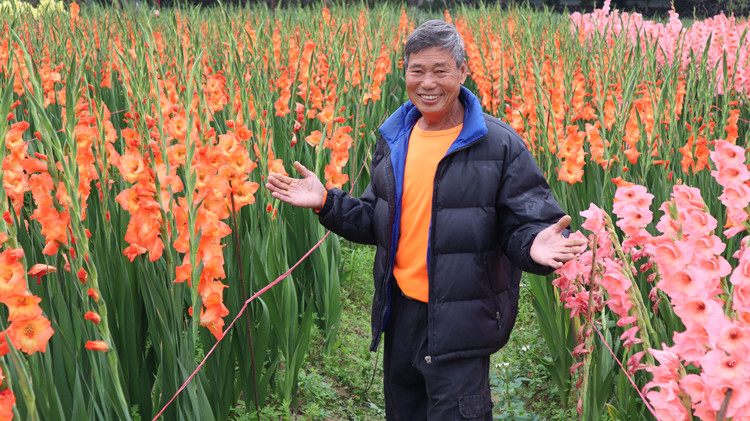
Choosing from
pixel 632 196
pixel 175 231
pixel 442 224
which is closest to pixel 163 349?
pixel 175 231

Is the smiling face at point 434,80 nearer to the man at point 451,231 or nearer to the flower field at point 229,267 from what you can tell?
the man at point 451,231

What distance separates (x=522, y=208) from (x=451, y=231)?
0.70ft

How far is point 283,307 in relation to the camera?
2.48m

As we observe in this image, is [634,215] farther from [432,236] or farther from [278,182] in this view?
[278,182]

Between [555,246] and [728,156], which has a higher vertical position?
[728,156]

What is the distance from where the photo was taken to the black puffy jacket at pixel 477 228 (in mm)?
1817

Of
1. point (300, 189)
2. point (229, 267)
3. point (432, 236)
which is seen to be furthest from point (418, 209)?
point (229, 267)

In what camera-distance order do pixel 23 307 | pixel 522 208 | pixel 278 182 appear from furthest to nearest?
pixel 278 182
pixel 522 208
pixel 23 307

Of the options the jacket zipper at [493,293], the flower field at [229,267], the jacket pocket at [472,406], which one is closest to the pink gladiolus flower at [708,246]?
the flower field at [229,267]

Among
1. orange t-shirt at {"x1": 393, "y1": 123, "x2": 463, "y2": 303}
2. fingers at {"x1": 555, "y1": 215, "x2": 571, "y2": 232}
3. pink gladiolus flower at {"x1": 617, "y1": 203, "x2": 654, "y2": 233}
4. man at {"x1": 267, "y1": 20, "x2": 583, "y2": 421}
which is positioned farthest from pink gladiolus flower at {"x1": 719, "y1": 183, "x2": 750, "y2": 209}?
orange t-shirt at {"x1": 393, "y1": 123, "x2": 463, "y2": 303}

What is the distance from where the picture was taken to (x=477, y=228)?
184 centimetres

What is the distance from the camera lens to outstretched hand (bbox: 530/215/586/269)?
1.49 meters

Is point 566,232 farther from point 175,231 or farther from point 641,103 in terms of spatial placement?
point 641,103

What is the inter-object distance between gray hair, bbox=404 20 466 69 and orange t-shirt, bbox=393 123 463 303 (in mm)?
232
